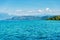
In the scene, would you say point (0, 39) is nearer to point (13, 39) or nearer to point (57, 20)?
point (13, 39)

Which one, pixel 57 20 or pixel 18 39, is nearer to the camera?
pixel 18 39

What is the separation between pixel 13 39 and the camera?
928 cm

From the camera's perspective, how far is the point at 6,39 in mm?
9367

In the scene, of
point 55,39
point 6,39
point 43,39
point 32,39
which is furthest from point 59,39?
point 6,39

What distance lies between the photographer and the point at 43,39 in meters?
9.18

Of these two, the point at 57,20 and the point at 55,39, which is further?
the point at 57,20

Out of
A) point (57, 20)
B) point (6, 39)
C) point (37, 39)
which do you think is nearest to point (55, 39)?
point (37, 39)

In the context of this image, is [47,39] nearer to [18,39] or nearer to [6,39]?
[18,39]

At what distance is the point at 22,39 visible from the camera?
9156mm

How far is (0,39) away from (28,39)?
5.82 feet

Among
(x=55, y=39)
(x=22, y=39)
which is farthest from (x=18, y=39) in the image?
(x=55, y=39)

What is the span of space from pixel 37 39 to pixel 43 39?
15.2 inches

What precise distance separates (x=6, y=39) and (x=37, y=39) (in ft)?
6.17

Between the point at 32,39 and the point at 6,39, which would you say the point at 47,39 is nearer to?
the point at 32,39
